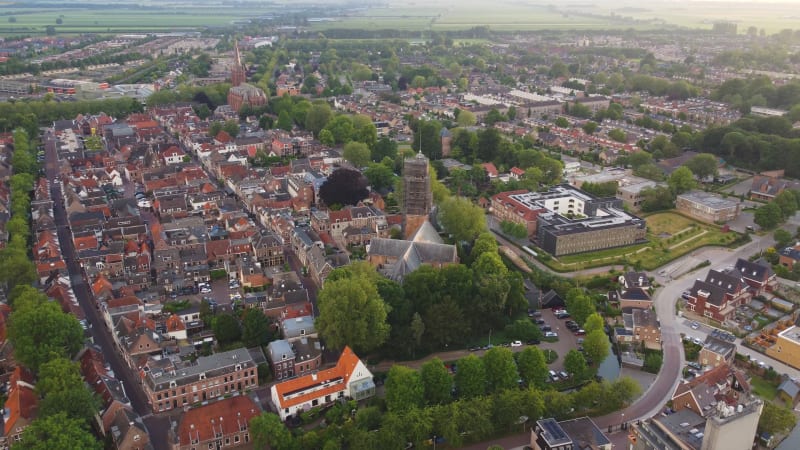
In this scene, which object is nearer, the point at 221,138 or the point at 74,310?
the point at 74,310

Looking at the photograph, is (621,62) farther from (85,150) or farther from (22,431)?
(22,431)

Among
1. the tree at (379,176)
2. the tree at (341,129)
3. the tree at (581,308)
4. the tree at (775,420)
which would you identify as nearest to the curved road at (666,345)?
the tree at (775,420)

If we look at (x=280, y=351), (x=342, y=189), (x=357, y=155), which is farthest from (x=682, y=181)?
(x=280, y=351)

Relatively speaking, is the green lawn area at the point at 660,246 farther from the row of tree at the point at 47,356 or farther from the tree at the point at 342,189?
the row of tree at the point at 47,356

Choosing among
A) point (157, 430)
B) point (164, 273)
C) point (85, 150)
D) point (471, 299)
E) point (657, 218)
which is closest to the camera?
point (157, 430)

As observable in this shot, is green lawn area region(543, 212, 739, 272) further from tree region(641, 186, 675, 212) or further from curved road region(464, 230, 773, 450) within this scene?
tree region(641, 186, 675, 212)

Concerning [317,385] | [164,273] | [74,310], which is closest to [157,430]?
[317,385]

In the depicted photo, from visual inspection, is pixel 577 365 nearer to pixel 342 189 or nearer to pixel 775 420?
pixel 775 420
